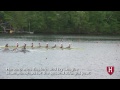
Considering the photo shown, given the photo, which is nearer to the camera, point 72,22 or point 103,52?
point 103,52

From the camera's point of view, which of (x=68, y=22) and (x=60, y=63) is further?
(x=68, y=22)

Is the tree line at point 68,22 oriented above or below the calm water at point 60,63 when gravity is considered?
above

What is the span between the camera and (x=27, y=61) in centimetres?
1370

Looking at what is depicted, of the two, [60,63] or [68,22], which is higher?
[68,22]

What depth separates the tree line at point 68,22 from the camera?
28.3 metres

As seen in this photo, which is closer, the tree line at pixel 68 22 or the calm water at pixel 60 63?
the calm water at pixel 60 63

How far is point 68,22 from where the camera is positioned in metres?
30.2

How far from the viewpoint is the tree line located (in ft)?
92.7

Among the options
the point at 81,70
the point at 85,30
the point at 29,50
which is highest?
the point at 85,30

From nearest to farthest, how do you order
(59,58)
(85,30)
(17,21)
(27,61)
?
(27,61) → (59,58) → (17,21) → (85,30)

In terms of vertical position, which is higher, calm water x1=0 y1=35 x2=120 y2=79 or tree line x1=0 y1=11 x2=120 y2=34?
tree line x1=0 y1=11 x2=120 y2=34
